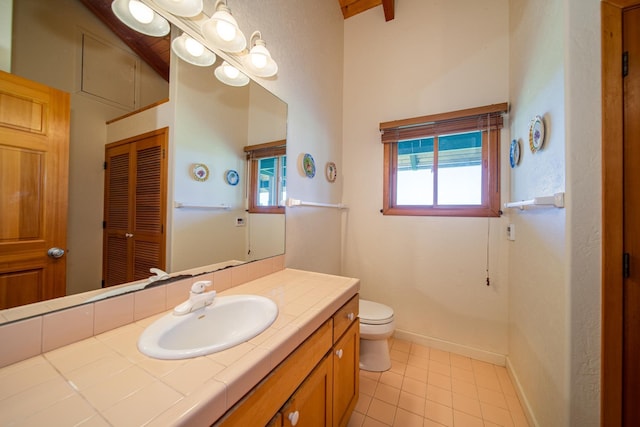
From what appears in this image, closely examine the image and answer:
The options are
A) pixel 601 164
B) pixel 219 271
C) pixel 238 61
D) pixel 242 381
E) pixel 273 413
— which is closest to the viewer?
pixel 242 381

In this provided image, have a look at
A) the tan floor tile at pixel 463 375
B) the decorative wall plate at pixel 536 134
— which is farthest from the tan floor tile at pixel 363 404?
the decorative wall plate at pixel 536 134

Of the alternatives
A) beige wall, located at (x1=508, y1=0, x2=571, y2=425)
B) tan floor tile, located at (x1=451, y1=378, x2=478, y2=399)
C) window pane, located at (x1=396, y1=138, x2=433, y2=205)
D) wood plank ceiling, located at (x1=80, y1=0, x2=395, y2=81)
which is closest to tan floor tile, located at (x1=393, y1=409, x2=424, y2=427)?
tan floor tile, located at (x1=451, y1=378, x2=478, y2=399)

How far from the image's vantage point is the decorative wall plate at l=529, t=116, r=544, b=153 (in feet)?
3.73

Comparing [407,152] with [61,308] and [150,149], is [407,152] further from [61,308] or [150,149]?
[61,308]

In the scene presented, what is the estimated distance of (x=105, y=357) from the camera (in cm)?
57

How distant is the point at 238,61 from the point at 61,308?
4.14ft

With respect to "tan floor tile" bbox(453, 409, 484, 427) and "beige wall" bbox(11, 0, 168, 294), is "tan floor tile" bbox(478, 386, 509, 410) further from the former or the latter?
"beige wall" bbox(11, 0, 168, 294)

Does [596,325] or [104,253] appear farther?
[596,325]

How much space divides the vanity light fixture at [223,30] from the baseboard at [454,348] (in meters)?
2.43

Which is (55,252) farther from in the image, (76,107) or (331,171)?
(331,171)

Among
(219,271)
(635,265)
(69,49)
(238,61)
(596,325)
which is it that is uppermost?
(238,61)

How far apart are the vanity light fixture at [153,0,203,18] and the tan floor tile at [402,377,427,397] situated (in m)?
2.33

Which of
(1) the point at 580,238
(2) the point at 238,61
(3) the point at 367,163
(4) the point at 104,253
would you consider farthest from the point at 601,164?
(4) the point at 104,253

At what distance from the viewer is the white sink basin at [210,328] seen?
1.94ft
